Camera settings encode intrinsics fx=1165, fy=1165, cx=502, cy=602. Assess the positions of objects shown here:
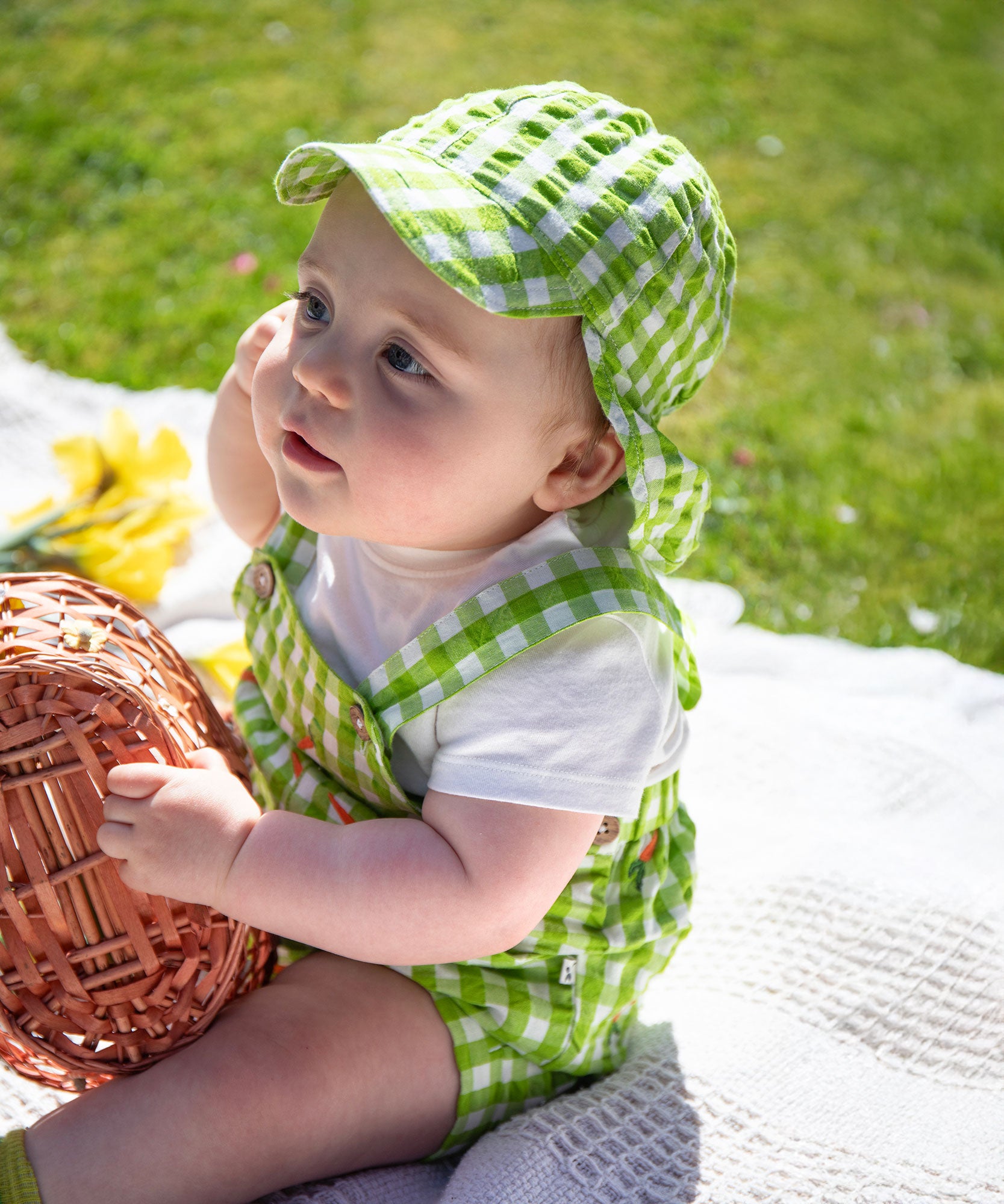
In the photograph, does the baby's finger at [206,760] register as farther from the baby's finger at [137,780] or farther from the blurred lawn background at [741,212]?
the blurred lawn background at [741,212]

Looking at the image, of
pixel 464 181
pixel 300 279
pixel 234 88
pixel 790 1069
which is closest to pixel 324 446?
pixel 300 279

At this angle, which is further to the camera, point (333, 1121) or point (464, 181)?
point (333, 1121)

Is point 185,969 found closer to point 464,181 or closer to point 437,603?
point 437,603

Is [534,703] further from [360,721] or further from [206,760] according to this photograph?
[206,760]

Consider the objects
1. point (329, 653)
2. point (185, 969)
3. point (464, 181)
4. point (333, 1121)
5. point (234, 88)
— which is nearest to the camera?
point (464, 181)

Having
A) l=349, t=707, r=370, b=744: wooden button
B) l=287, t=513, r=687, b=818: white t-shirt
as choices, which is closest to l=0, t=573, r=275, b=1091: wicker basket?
l=349, t=707, r=370, b=744: wooden button

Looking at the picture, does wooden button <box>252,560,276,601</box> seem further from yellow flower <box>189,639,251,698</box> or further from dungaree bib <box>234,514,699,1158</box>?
yellow flower <box>189,639,251,698</box>

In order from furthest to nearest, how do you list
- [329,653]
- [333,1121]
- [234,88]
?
[234,88] → [329,653] → [333,1121]

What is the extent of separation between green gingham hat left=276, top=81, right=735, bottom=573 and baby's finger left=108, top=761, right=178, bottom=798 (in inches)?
25.6

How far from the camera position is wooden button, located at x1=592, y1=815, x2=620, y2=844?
63.3 inches

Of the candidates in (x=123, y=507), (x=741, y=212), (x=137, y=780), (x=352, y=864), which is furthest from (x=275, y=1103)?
(x=741, y=212)

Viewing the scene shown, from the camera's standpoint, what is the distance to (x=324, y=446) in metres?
1.36

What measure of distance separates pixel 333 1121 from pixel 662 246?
3.84 feet

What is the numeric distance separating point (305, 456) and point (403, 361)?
17 centimetres
